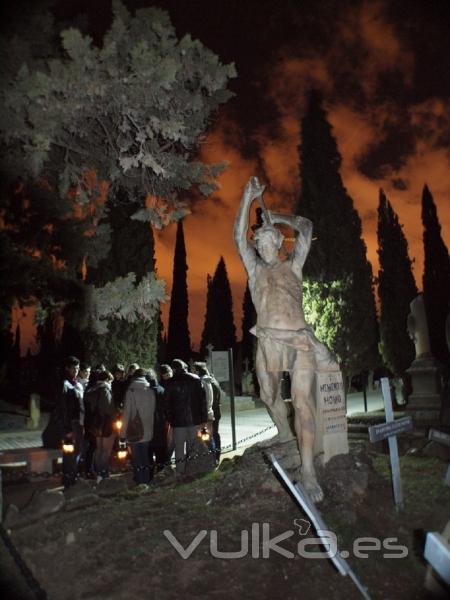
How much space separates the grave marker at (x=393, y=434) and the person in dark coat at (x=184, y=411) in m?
3.25

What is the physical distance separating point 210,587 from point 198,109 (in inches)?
202

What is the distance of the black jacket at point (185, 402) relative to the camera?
6879 mm

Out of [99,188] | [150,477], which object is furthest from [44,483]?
[99,188]

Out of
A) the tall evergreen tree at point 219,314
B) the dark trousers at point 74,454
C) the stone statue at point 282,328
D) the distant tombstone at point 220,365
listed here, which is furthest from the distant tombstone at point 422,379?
the tall evergreen tree at point 219,314

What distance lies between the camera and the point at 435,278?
3094 centimetres

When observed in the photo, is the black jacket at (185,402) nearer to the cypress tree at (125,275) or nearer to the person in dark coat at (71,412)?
the person in dark coat at (71,412)

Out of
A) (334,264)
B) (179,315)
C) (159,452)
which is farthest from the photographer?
(179,315)

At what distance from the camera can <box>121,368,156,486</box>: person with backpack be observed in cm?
652

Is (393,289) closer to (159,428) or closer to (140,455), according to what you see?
(159,428)

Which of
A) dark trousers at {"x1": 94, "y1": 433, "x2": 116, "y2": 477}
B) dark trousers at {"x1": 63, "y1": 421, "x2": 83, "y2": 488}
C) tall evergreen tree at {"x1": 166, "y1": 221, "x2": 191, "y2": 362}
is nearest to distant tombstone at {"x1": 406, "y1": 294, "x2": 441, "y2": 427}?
dark trousers at {"x1": 94, "y1": 433, "x2": 116, "y2": 477}

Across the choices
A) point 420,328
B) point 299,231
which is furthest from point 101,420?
point 420,328

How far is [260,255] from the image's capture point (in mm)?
4781

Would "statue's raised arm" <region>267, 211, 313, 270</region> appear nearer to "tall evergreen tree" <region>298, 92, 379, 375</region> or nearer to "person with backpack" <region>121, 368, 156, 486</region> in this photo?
"person with backpack" <region>121, 368, 156, 486</region>

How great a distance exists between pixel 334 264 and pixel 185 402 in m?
15.0
